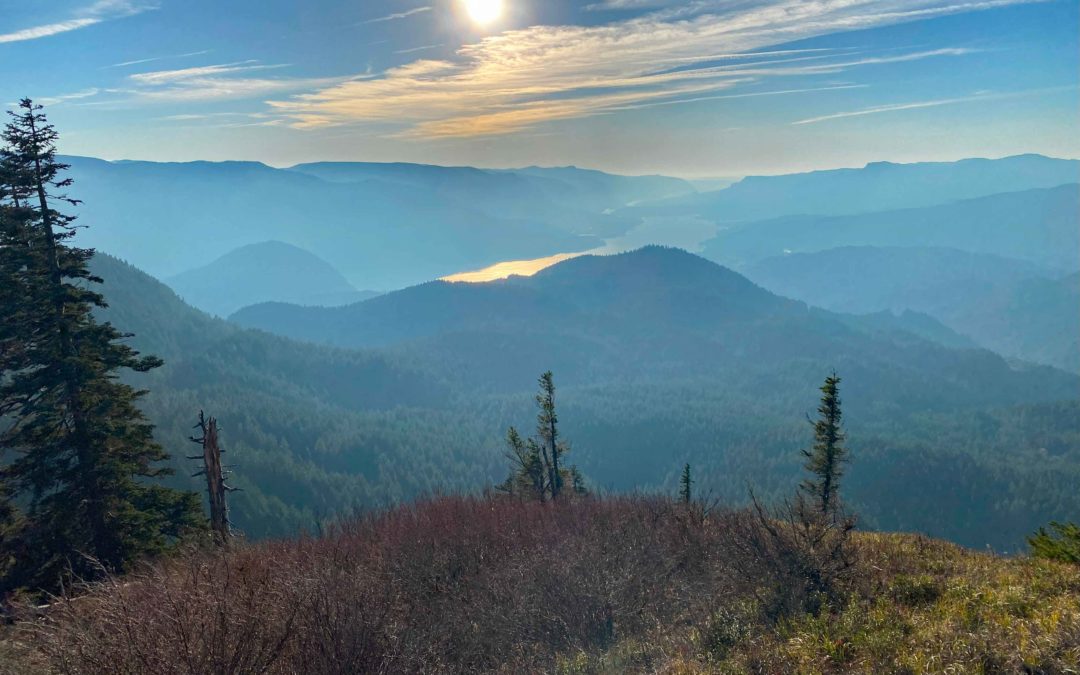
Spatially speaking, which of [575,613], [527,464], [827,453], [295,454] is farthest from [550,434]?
[295,454]

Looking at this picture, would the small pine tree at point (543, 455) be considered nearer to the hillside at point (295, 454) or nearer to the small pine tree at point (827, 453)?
the small pine tree at point (827, 453)

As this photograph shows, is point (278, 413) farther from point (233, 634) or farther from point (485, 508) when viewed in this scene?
point (233, 634)

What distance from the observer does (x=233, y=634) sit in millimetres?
8898

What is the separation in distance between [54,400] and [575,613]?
1614 centimetres

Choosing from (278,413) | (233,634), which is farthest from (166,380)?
(233,634)

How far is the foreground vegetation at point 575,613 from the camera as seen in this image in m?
8.42

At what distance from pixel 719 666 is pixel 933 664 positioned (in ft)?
9.73

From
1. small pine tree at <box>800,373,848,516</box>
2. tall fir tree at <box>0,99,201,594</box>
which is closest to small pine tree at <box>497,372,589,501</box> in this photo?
small pine tree at <box>800,373,848,516</box>

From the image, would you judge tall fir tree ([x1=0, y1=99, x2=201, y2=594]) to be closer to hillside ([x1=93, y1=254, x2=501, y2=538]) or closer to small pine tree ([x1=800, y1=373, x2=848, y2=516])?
small pine tree ([x1=800, y1=373, x2=848, y2=516])

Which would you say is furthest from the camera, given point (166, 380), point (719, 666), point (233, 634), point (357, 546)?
point (166, 380)

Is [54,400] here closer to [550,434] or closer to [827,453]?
[550,434]

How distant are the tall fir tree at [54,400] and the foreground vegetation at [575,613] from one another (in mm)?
3629

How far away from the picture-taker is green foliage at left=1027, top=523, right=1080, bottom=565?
12.1 metres

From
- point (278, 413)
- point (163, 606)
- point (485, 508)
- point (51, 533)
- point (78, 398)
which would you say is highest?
point (78, 398)
